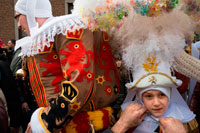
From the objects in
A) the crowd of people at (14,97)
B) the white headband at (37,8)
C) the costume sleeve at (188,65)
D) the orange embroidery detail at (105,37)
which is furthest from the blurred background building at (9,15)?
the costume sleeve at (188,65)

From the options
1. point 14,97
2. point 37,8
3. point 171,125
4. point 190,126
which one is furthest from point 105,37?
point 14,97

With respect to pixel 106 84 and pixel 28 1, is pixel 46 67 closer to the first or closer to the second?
pixel 106 84

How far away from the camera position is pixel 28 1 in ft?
6.91

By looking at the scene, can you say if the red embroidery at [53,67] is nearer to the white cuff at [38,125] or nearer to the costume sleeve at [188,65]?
the white cuff at [38,125]

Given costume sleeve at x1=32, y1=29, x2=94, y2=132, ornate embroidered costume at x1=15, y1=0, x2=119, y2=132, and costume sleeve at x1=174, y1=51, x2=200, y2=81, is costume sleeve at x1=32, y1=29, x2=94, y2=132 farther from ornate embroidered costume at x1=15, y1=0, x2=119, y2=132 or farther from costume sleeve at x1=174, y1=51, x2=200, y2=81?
costume sleeve at x1=174, y1=51, x2=200, y2=81

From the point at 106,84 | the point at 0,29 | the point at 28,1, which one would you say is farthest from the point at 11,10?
the point at 106,84

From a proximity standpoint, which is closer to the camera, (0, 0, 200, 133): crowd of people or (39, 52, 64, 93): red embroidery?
(0, 0, 200, 133): crowd of people

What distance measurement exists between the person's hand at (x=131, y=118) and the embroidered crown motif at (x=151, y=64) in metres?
0.32

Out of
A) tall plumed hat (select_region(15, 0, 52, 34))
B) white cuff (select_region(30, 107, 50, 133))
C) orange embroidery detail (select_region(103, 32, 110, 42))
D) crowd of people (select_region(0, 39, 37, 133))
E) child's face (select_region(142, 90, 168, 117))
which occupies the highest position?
tall plumed hat (select_region(15, 0, 52, 34))

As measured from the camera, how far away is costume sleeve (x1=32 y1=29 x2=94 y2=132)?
4.93ft

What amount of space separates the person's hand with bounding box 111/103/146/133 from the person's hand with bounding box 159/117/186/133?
169 mm

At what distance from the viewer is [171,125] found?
1.60 meters

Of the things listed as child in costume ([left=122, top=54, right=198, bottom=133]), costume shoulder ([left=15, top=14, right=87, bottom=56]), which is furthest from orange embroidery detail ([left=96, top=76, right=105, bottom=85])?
costume shoulder ([left=15, top=14, right=87, bottom=56])

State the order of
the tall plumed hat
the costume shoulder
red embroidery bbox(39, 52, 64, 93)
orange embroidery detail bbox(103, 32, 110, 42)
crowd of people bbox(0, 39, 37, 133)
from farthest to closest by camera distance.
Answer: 1. crowd of people bbox(0, 39, 37, 133)
2. the tall plumed hat
3. orange embroidery detail bbox(103, 32, 110, 42)
4. red embroidery bbox(39, 52, 64, 93)
5. the costume shoulder
